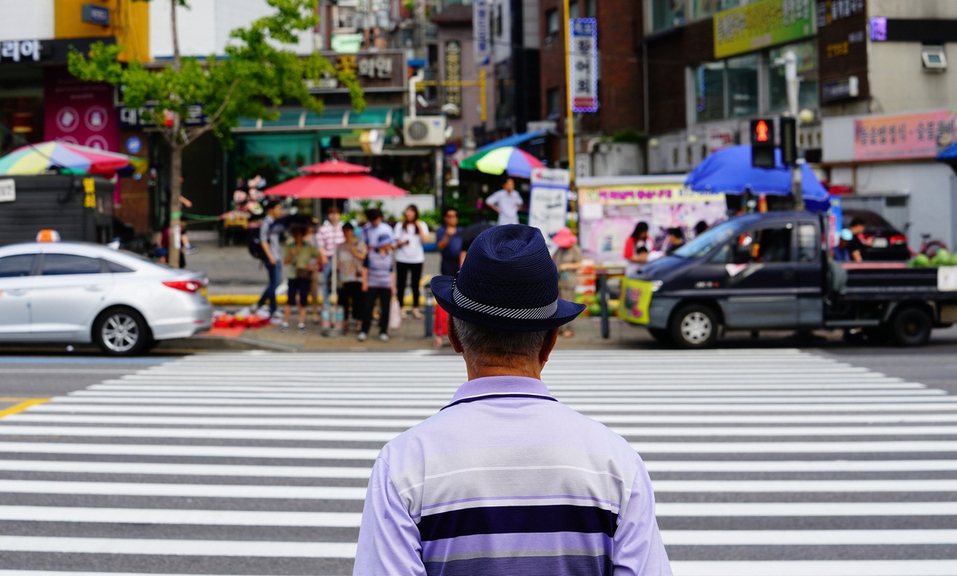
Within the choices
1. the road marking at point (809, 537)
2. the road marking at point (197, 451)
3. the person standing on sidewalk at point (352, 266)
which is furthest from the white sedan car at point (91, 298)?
the road marking at point (809, 537)

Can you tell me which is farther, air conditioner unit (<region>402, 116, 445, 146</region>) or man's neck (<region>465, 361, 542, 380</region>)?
air conditioner unit (<region>402, 116, 445, 146</region>)

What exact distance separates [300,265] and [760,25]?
21.8 meters

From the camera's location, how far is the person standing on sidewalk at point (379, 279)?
19.0 meters

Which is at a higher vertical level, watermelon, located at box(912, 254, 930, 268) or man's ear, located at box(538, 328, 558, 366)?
man's ear, located at box(538, 328, 558, 366)

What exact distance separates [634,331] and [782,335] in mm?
2417

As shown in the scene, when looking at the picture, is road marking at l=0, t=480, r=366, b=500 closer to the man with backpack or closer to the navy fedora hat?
the navy fedora hat

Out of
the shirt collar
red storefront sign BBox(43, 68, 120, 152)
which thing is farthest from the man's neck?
red storefront sign BBox(43, 68, 120, 152)

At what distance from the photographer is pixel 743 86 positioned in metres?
39.5

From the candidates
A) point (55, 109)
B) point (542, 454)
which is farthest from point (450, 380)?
point (55, 109)

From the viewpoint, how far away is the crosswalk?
24.0 ft

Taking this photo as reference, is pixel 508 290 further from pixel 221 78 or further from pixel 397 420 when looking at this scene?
pixel 221 78

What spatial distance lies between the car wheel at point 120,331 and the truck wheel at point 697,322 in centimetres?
748

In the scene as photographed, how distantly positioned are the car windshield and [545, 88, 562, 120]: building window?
33057mm

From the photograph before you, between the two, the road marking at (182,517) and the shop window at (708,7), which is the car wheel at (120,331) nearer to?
the road marking at (182,517)
